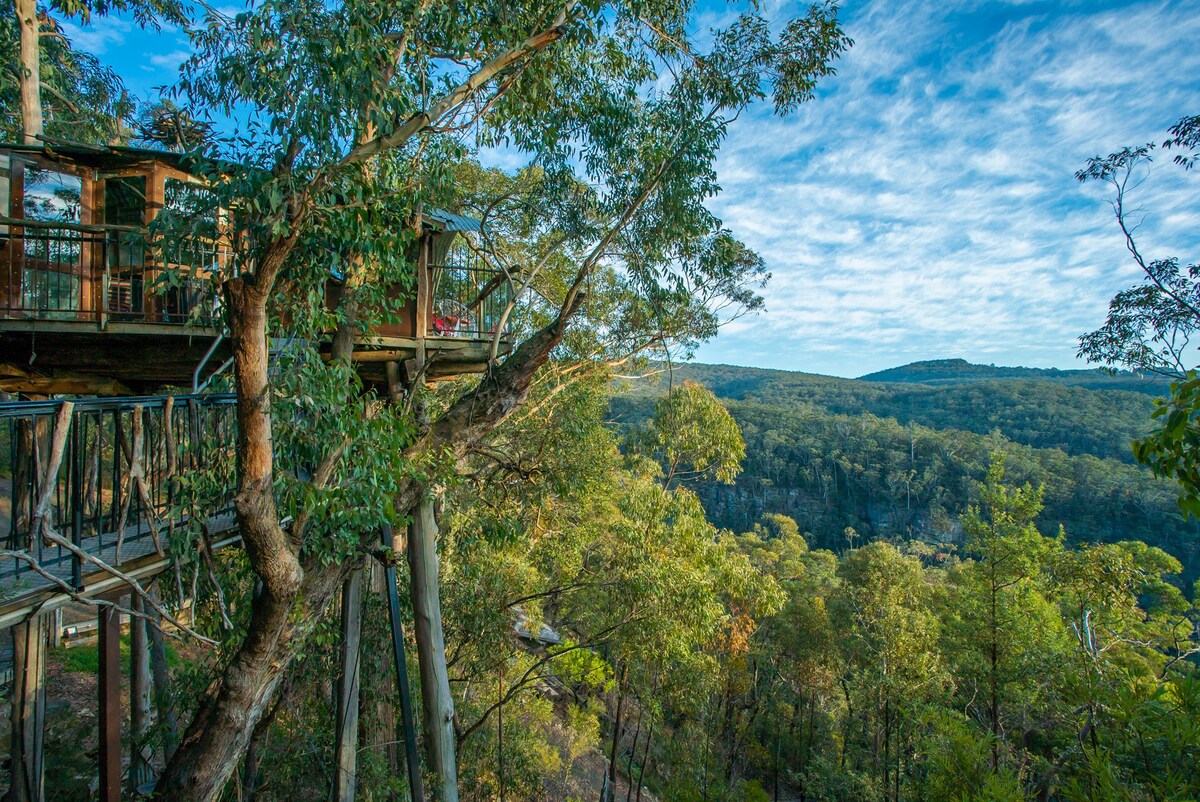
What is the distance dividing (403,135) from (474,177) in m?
7.53

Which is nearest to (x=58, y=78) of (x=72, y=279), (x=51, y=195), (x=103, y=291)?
(x=51, y=195)

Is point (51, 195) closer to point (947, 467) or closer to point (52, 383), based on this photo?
point (52, 383)

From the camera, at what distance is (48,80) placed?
24.3ft

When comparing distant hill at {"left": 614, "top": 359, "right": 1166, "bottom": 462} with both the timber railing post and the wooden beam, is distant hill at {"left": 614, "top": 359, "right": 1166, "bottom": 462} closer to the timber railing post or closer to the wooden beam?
the wooden beam

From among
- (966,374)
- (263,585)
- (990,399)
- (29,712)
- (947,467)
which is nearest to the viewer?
(263,585)

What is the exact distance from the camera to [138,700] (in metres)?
5.15

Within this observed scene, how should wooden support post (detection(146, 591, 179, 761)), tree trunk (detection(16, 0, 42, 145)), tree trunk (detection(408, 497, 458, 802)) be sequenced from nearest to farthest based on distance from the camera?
wooden support post (detection(146, 591, 179, 761)) < tree trunk (detection(408, 497, 458, 802)) < tree trunk (detection(16, 0, 42, 145))

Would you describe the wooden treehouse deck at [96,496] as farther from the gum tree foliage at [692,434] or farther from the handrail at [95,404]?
the gum tree foliage at [692,434]

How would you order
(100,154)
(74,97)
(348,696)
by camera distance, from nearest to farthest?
(100,154), (348,696), (74,97)

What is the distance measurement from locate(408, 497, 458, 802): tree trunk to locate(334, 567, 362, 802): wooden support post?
0.54m

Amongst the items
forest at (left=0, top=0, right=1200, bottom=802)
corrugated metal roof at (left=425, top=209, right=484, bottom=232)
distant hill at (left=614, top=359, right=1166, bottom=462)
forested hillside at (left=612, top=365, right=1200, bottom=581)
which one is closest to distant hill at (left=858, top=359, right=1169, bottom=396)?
distant hill at (left=614, top=359, right=1166, bottom=462)

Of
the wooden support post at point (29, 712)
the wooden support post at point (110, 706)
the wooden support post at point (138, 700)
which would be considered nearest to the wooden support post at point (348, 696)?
the wooden support post at point (138, 700)

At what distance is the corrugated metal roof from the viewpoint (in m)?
5.62

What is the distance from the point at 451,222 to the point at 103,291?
2889 millimetres
